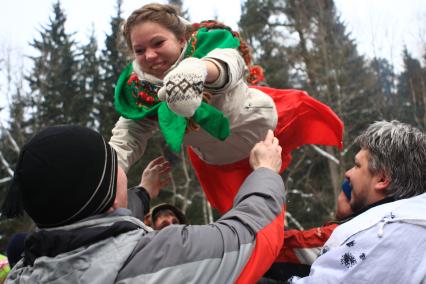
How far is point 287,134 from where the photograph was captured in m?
2.73

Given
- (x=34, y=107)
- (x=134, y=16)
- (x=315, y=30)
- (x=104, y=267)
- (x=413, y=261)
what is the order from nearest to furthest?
(x=104, y=267)
(x=413, y=261)
(x=134, y=16)
(x=315, y=30)
(x=34, y=107)

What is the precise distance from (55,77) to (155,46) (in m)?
19.7

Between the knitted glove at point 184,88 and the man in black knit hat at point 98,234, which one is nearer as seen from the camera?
the man in black knit hat at point 98,234

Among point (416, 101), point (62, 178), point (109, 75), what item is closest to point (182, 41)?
point (62, 178)

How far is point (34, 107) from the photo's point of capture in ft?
63.8

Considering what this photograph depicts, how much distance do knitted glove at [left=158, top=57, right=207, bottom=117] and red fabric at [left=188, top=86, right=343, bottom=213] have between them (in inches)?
44.2

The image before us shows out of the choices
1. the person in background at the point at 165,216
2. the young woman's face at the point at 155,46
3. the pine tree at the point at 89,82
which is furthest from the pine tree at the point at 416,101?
the young woman's face at the point at 155,46

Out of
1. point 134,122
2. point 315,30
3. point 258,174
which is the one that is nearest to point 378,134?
point 258,174

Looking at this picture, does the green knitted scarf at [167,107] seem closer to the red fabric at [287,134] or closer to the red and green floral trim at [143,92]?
the red and green floral trim at [143,92]

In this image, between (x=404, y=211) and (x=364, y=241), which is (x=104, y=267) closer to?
(x=364, y=241)

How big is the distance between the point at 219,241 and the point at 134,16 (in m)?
1.33

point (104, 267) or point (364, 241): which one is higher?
point (104, 267)

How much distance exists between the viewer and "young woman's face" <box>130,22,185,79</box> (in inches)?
83.5

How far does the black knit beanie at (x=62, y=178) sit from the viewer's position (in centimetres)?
128
